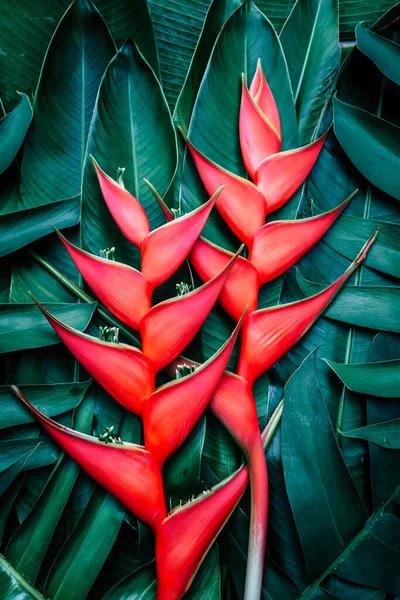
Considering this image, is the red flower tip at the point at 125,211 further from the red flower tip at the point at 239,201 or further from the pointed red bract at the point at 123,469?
the pointed red bract at the point at 123,469

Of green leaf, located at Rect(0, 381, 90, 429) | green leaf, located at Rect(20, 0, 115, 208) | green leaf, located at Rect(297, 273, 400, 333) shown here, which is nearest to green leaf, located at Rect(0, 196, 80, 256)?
green leaf, located at Rect(20, 0, 115, 208)

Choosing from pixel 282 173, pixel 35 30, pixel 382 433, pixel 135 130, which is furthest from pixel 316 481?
pixel 35 30

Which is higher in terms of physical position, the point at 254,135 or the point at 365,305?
the point at 254,135

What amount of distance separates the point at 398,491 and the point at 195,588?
0.20 metres

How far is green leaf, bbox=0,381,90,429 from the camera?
54 cm

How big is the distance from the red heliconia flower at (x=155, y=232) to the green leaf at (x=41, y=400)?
0.13 meters

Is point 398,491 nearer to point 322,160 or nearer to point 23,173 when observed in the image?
point 322,160

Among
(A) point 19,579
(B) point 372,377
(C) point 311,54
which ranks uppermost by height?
(C) point 311,54

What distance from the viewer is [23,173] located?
2.09 ft

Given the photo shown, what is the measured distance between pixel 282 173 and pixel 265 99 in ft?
0.30

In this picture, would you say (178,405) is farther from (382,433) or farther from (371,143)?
(371,143)

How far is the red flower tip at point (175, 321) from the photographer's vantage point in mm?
503

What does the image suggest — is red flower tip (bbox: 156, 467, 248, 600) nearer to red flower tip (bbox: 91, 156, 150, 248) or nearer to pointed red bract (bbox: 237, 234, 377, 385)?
pointed red bract (bbox: 237, 234, 377, 385)

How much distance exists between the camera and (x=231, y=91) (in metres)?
0.65
